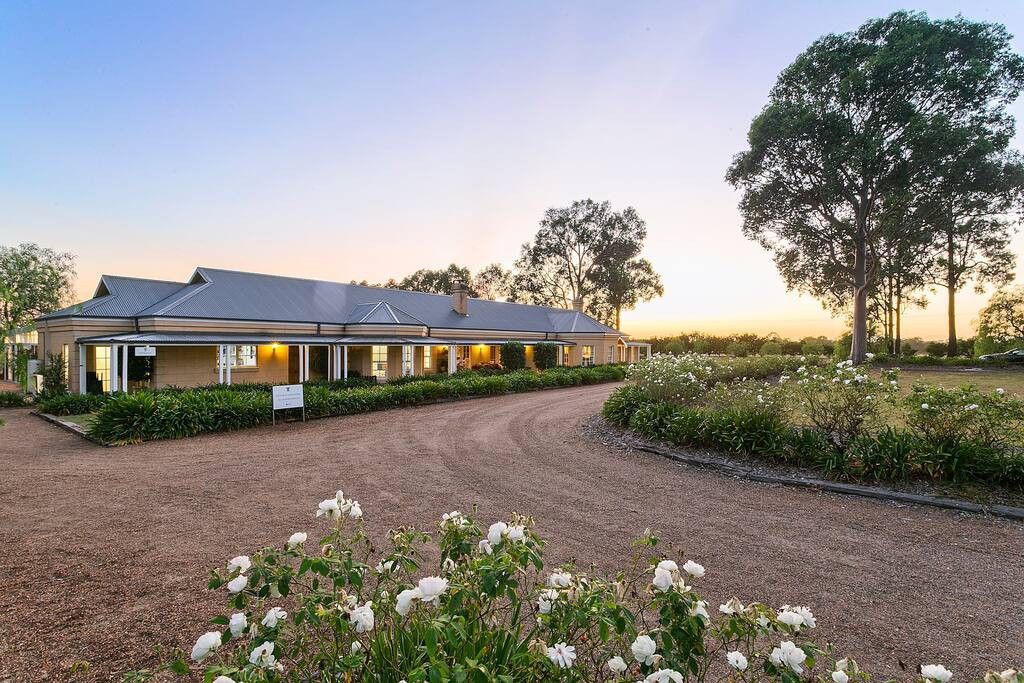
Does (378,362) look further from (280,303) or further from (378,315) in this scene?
(280,303)

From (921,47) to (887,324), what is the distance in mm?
21827

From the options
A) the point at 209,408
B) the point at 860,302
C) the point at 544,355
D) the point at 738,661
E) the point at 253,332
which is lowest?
the point at 209,408

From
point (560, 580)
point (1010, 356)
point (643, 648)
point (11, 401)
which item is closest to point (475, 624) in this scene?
point (560, 580)

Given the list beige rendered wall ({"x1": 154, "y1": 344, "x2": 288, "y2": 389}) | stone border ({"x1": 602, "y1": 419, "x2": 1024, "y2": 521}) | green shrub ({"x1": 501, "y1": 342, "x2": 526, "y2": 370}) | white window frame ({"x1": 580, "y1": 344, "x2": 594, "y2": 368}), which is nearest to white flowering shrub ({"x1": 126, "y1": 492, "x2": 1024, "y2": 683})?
stone border ({"x1": 602, "y1": 419, "x2": 1024, "y2": 521})

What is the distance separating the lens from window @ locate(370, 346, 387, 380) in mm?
22078

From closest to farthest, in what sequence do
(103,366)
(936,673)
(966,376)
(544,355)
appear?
(936,673)
(103,366)
(966,376)
(544,355)

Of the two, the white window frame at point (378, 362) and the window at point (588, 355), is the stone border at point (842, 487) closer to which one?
the white window frame at point (378, 362)

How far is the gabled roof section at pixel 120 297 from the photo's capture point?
1691 centimetres

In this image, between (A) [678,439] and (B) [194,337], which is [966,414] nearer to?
(A) [678,439]

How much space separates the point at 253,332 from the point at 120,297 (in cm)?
508

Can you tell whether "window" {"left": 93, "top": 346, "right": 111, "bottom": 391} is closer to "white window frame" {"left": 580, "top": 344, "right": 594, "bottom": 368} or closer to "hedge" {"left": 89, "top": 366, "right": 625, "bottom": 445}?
"hedge" {"left": 89, "top": 366, "right": 625, "bottom": 445}

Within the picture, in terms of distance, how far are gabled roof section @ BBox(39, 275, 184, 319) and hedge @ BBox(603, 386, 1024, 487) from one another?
66.7 feet

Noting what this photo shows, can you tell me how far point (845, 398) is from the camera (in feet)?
22.9

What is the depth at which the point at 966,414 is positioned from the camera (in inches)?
230
